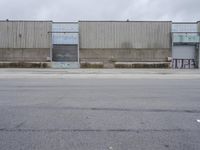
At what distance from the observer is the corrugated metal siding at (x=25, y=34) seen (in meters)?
48.7

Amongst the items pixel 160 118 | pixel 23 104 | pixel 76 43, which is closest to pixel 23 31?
pixel 76 43

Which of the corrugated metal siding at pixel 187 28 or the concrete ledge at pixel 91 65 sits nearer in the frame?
the concrete ledge at pixel 91 65

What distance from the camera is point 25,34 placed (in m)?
Answer: 49.0

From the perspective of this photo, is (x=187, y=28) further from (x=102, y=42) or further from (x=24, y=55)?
(x=24, y=55)

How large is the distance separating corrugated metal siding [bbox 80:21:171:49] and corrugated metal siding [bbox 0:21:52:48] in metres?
5.52

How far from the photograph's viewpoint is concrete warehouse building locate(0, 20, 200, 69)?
48312 millimetres

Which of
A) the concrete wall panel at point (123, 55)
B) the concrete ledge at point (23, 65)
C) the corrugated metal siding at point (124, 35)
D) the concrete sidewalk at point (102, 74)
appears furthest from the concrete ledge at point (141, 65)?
the concrete sidewalk at point (102, 74)

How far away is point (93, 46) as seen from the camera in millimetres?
48938

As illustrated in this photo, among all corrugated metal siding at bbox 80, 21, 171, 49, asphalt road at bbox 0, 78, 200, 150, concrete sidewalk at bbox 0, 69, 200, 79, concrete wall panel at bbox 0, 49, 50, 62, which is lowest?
asphalt road at bbox 0, 78, 200, 150

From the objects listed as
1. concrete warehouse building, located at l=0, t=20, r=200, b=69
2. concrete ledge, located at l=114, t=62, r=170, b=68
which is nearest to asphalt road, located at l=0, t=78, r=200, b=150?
concrete ledge, located at l=114, t=62, r=170, b=68

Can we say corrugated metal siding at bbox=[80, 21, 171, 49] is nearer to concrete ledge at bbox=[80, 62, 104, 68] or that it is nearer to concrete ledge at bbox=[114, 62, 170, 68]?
concrete ledge at bbox=[114, 62, 170, 68]

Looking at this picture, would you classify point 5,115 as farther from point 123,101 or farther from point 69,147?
point 123,101

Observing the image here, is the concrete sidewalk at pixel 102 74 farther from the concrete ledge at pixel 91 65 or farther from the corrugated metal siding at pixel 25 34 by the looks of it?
the corrugated metal siding at pixel 25 34

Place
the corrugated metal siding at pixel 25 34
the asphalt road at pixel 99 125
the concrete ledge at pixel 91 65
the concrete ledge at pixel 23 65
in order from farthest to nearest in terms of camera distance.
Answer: the corrugated metal siding at pixel 25 34 < the concrete ledge at pixel 91 65 < the concrete ledge at pixel 23 65 < the asphalt road at pixel 99 125
